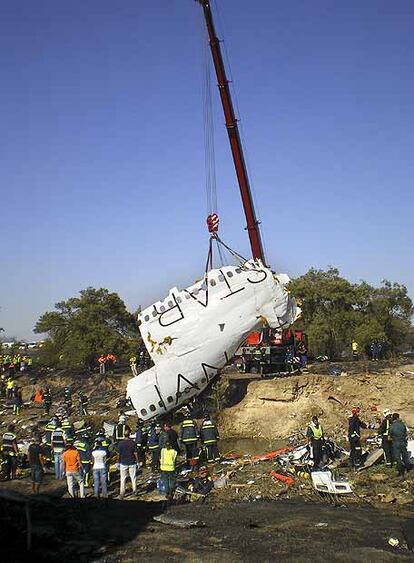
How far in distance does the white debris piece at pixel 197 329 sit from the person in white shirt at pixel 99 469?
5.91 m

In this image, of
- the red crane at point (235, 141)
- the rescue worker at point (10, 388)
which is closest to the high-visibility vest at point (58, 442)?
the red crane at point (235, 141)

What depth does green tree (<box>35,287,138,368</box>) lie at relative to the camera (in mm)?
35031

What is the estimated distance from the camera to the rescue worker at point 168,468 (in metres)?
12.4

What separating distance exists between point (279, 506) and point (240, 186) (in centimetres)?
1574

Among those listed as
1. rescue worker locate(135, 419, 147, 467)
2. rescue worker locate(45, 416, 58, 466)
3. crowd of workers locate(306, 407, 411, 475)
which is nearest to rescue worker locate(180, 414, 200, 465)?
rescue worker locate(135, 419, 147, 467)

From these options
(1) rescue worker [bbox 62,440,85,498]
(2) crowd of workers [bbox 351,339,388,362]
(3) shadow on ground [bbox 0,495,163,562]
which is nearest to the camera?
(3) shadow on ground [bbox 0,495,163,562]

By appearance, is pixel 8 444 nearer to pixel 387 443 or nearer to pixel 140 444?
pixel 140 444

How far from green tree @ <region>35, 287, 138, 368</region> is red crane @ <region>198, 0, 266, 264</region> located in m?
15.3

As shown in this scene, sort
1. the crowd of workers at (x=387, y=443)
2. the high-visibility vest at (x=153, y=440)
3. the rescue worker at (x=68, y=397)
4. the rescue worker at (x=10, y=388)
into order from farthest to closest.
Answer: the rescue worker at (x=10, y=388)
the rescue worker at (x=68, y=397)
the high-visibility vest at (x=153, y=440)
the crowd of workers at (x=387, y=443)

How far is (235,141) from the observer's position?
78.0 ft

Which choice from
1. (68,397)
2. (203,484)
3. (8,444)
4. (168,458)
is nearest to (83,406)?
(68,397)

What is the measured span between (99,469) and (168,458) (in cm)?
203

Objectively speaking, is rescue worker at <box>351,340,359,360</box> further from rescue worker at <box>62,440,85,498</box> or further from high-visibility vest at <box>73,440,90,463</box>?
rescue worker at <box>62,440,85,498</box>

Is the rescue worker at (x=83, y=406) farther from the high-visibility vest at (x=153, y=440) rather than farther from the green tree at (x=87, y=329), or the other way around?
the green tree at (x=87, y=329)
